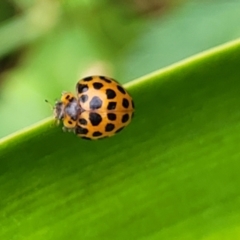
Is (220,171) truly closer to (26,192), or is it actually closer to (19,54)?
(26,192)

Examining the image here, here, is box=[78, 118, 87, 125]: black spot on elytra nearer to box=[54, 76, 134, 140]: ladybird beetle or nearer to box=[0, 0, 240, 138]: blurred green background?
box=[54, 76, 134, 140]: ladybird beetle

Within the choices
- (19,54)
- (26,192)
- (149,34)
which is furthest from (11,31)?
(26,192)

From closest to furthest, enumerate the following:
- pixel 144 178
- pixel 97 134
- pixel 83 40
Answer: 1. pixel 144 178
2. pixel 97 134
3. pixel 83 40

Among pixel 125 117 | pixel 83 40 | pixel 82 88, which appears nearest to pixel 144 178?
pixel 125 117

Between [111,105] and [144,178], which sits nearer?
[144,178]

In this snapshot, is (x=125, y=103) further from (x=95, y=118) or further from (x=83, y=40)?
(x=83, y=40)

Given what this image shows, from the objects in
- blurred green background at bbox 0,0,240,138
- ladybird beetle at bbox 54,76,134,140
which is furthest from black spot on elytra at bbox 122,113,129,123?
blurred green background at bbox 0,0,240,138
